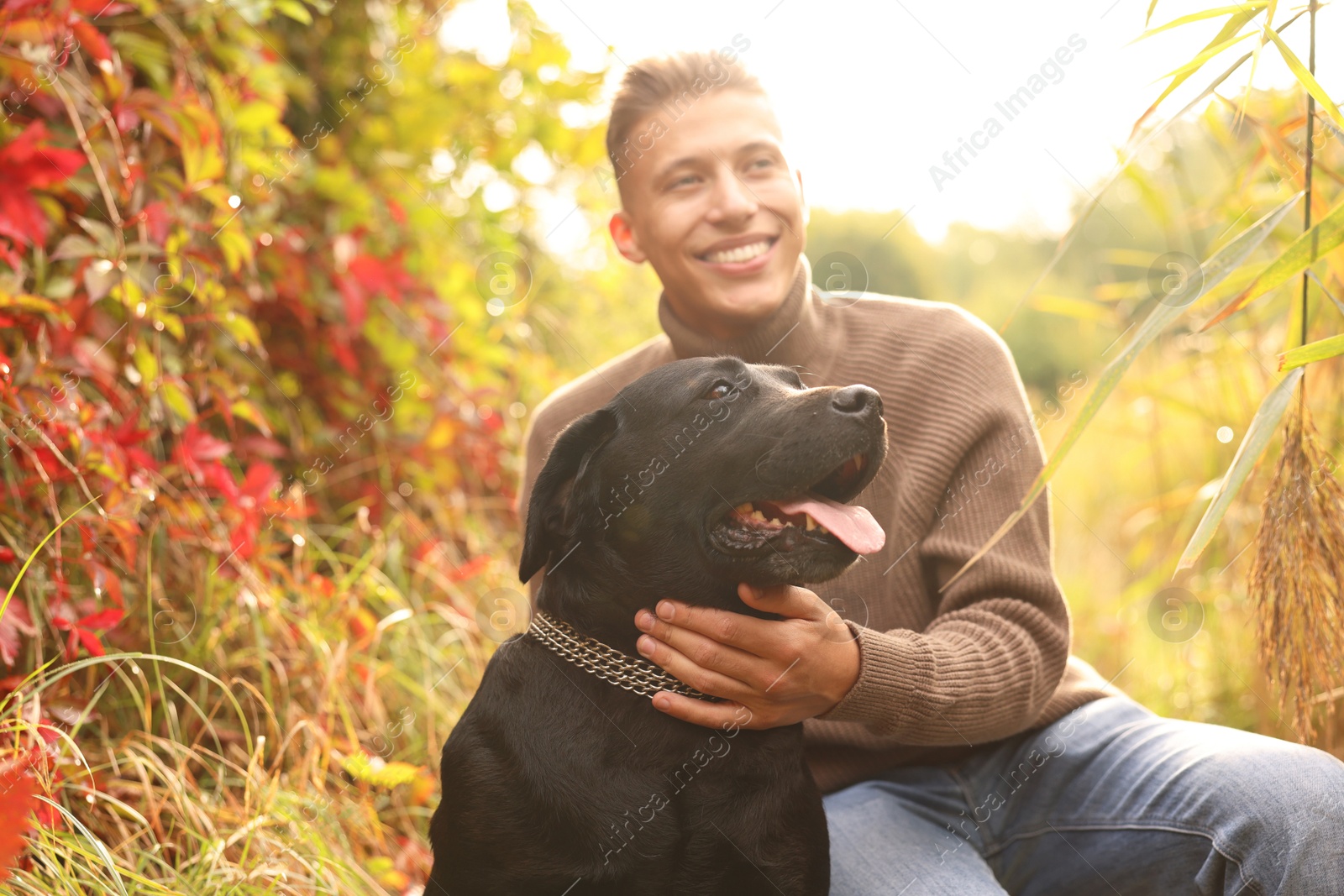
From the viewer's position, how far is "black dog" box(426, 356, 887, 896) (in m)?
1.48

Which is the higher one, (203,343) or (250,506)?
(203,343)

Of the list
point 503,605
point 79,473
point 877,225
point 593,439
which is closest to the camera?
point 593,439

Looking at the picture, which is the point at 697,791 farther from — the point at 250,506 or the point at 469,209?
the point at 469,209

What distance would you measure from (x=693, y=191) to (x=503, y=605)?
63.2 inches

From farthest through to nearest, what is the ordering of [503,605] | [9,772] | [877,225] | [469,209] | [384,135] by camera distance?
1. [877,225]
2. [469,209]
3. [384,135]
4. [503,605]
5. [9,772]

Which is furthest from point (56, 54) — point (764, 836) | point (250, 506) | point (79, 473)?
point (764, 836)

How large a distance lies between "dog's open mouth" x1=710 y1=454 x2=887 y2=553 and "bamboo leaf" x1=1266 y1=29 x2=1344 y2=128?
2.67ft

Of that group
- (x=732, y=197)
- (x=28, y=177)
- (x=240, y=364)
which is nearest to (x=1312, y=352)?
(x=732, y=197)

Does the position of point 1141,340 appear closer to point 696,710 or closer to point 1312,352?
point 1312,352

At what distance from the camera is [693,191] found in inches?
81.6

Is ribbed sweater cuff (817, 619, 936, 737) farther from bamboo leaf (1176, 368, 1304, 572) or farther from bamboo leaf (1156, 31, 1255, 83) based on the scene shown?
bamboo leaf (1156, 31, 1255, 83)

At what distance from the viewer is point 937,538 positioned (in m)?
1.94

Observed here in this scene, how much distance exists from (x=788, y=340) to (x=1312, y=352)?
3.21 ft

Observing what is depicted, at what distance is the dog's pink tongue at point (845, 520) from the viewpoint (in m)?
1.50
